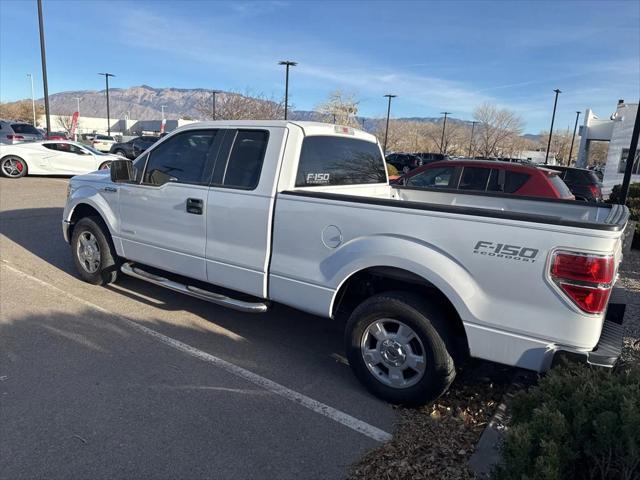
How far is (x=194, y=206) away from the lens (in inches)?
182

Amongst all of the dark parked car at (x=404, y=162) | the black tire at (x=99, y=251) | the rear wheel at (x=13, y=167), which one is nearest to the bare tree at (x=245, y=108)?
the dark parked car at (x=404, y=162)

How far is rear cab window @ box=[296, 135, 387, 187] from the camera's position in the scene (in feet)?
14.5

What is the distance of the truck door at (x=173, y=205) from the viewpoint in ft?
15.3

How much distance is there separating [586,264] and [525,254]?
1.07 feet

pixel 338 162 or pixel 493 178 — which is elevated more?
pixel 338 162

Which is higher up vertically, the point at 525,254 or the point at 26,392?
the point at 525,254

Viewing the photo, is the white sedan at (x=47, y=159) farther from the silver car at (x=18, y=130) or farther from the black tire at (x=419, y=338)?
the black tire at (x=419, y=338)

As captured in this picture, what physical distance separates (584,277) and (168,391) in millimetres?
2914

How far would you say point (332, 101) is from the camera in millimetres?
56000

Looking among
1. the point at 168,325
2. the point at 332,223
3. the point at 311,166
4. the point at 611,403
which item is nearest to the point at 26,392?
the point at 168,325

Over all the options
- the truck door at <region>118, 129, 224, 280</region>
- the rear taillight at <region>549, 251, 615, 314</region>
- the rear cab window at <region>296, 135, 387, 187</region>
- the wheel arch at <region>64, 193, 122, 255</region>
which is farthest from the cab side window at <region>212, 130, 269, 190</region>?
the rear taillight at <region>549, 251, 615, 314</region>

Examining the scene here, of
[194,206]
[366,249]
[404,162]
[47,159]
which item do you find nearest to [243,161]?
[194,206]

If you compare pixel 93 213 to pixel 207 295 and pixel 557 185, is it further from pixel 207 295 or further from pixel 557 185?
pixel 557 185

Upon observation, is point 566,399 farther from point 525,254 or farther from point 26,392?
point 26,392
